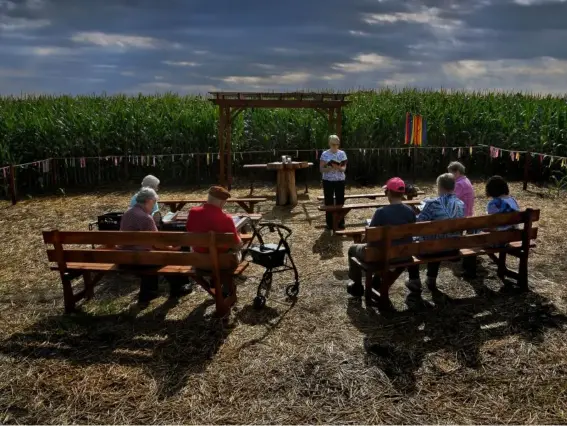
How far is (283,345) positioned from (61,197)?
11.2 m

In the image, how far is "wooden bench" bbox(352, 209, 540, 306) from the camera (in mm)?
5930

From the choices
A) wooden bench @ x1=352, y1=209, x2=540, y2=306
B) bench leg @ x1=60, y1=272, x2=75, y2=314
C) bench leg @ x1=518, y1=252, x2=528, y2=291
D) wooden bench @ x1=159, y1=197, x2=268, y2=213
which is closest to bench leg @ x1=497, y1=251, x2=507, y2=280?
wooden bench @ x1=352, y1=209, x2=540, y2=306

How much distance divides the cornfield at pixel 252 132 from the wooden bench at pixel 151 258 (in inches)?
411

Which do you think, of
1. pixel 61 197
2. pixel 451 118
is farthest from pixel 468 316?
pixel 451 118

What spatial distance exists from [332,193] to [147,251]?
5153 mm

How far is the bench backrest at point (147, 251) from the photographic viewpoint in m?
5.69

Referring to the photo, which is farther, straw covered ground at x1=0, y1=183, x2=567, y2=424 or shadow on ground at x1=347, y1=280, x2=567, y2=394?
shadow on ground at x1=347, y1=280, x2=567, y2=394

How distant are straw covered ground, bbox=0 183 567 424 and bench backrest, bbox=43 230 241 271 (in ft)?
2.33

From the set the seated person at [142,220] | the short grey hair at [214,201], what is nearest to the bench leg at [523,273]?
the short grey hair at [214,201]

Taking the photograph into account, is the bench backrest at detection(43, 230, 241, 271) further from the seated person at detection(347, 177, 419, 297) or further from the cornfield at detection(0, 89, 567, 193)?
the cornfield at detection(0, 89, 567, 193)

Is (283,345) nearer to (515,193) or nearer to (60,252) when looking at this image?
(60,252)

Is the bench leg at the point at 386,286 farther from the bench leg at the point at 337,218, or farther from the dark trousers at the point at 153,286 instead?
the bench leg at the point at 337,218

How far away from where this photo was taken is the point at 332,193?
10383 millimetres

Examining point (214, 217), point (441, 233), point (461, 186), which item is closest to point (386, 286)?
point (441, 233)
